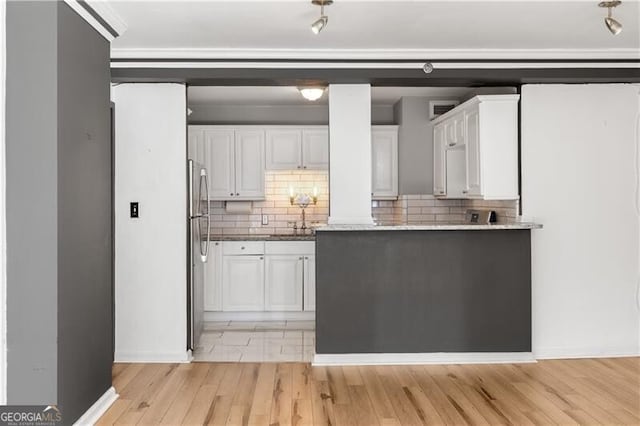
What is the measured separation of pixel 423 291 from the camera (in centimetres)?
472

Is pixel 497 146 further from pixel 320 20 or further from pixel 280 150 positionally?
pixel 280 150

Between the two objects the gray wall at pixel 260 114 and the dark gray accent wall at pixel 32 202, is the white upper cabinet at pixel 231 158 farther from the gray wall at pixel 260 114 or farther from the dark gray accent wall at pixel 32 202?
the dark gray accent wall at pixel 32 202

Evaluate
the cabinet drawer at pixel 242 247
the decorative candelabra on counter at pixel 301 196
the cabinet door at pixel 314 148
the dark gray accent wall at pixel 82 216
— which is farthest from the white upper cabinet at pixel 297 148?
the dark gray accent wall at pixel 82 216

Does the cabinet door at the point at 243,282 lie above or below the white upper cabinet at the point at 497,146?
below

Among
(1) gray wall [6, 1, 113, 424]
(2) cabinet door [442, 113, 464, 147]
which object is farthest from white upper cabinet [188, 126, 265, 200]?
(1) gray wall [6, 1, 113, 424]

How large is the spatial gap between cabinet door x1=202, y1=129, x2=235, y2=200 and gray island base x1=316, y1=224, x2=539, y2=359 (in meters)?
2.52

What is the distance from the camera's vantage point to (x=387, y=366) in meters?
4.60

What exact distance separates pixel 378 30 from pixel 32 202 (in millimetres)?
2553

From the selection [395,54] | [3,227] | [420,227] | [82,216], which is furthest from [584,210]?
[3,227]

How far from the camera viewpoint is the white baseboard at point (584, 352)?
4.80 m

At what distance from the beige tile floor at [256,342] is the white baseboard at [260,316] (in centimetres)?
6

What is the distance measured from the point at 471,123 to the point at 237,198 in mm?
2940

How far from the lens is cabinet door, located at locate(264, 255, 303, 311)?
6496mm

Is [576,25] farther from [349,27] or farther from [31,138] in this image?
[31,138]
